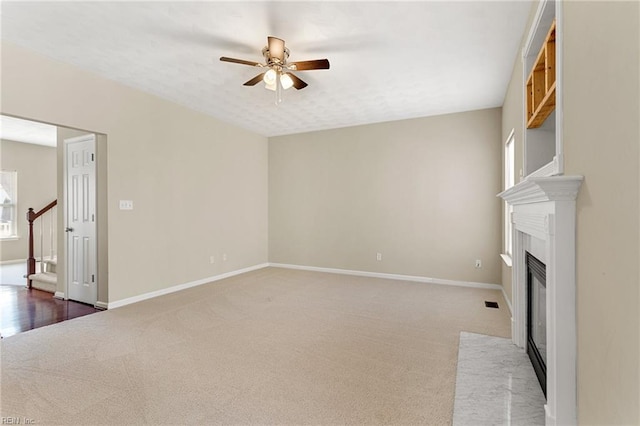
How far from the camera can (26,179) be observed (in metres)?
7.13

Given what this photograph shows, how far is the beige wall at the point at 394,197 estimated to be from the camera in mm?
4875

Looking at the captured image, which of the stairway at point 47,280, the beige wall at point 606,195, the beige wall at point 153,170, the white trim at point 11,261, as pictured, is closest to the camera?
the beige wall at point 606,195

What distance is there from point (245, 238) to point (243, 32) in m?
4.09

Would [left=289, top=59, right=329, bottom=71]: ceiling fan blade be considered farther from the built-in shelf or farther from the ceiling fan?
the built-in shelf

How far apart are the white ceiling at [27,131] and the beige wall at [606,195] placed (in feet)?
22.9

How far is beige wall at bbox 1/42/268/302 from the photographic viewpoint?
326 centimetres

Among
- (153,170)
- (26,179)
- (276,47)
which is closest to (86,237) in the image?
(153,170)

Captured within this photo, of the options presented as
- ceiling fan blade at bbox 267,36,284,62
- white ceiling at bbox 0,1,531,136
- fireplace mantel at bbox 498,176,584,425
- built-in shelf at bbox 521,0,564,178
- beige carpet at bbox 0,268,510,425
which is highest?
white ceiling at bbox 0,1,531,136

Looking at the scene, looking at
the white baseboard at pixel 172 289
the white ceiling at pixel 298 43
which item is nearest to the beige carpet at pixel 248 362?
the white baseboard at pixel 172 289

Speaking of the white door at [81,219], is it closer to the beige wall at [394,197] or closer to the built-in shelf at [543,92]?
the beige wall at [394,197]

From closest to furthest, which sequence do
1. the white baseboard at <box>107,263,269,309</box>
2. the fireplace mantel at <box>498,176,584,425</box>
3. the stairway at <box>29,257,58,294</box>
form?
1. the fireplace mantel at <box>498,176,584,425</box>
2. the white baseboard at <box>107,263,269,309</box>
3. the stairway at <box>29,257,58,294</box>

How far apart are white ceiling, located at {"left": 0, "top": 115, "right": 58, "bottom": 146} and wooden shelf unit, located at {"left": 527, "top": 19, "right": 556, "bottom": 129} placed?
6.88 metres

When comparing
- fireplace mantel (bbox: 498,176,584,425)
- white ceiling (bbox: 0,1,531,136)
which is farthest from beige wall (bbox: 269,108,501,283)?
fireplace mantel (bbox: 498,176,584,425)

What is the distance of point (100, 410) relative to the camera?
6.23 feet
